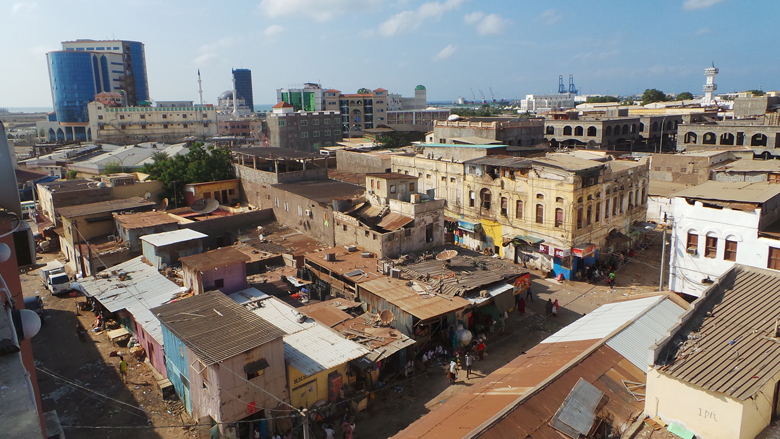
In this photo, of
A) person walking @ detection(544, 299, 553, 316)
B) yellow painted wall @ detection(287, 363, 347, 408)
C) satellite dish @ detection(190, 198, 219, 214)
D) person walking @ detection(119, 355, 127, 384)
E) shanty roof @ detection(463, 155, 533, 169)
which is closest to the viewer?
yellow painted wall @ detection(287, 363, 347, 408)

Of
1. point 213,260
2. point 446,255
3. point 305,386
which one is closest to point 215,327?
point 305,386

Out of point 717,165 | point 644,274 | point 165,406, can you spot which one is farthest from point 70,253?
point 717,165

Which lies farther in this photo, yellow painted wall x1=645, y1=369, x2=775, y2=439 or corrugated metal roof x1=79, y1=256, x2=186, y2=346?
corrugated metal roof x1=79, y1=256, x2=186, y2=346

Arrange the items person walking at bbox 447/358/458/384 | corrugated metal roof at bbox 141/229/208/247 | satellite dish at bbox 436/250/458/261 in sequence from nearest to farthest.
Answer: person walking at bbox 447/358/458/384 < satellite dish at bbox 436/250/458/261 < corrugated metal roof at bbox 141/229/208/247

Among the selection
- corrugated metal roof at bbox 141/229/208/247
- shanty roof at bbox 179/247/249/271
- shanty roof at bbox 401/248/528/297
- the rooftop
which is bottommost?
shanty roof at bbox 401/248/528/297

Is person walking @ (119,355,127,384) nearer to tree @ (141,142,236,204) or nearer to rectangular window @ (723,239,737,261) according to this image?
tree @ (141,142,236,204)

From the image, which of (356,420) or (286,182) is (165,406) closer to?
(356,420)

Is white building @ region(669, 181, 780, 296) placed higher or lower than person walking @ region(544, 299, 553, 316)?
higher

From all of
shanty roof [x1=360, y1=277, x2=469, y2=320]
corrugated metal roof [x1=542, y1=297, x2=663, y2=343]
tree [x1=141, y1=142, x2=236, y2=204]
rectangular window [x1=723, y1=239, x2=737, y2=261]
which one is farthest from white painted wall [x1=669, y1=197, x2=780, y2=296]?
tree [x1=141, y1=142, x2=236, y2=204]
